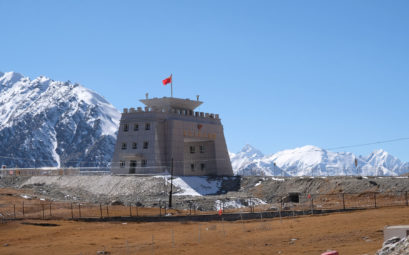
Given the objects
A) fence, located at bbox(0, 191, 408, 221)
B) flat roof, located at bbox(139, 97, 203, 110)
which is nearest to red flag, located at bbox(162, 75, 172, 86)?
flat roof, located at bbox(139, 97, 203, 110)

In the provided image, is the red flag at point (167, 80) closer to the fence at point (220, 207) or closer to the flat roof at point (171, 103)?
the flat roof at point (171, 103)

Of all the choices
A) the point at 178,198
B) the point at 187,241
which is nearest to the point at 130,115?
the point at 178,198

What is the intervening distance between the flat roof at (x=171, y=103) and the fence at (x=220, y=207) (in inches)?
852

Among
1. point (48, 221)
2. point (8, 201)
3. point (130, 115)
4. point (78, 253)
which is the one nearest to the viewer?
point (78, 253)

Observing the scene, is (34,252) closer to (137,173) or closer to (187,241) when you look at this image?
(187,241)

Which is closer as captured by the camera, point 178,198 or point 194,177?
point 178,198

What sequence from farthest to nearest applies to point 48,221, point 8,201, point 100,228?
point 8,201 → point 48,221 → point 100,228

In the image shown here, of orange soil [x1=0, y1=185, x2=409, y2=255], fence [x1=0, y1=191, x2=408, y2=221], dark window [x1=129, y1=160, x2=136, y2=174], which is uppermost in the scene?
dark window [x1=129, y1=160, x2=136, y2=174]

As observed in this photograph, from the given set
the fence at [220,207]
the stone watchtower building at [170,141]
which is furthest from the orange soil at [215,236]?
the stone watchtower building at [170,141]

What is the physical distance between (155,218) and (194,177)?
75.2 ft

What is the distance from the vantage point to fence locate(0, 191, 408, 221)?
54.9 metres

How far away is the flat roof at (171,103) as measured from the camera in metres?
83.2

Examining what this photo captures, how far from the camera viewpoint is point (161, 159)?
3123 inches

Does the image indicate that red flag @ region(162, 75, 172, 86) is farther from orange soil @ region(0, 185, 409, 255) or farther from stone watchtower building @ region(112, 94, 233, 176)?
orange soil @ region(0, 185, 409, 255)
